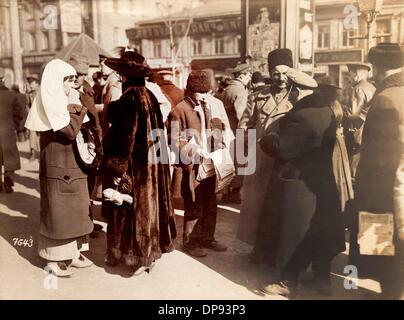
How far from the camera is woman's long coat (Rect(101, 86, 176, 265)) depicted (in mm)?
3455

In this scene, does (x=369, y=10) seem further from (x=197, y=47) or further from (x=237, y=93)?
(x=197, y=47)

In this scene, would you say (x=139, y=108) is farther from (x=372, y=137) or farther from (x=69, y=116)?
(x=372, y=137)

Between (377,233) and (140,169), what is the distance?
1.92 m

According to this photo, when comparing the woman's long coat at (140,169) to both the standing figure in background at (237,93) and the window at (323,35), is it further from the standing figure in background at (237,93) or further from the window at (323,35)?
the window at (323,35)

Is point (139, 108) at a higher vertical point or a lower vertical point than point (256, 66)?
lower

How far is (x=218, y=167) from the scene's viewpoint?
3.99 meters

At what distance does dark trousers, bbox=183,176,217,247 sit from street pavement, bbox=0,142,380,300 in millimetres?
204

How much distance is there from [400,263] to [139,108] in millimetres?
2317

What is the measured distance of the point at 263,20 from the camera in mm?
6160

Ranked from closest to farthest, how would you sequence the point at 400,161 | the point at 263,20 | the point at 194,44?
the point at 400,161 → the point at 263,20 → the point at 194,44

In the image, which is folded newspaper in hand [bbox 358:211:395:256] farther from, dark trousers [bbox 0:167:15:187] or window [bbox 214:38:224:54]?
window [bbox 214:38:224:54]

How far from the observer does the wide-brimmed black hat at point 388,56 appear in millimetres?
3090

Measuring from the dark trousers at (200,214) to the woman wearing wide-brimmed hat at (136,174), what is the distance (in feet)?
1.32
